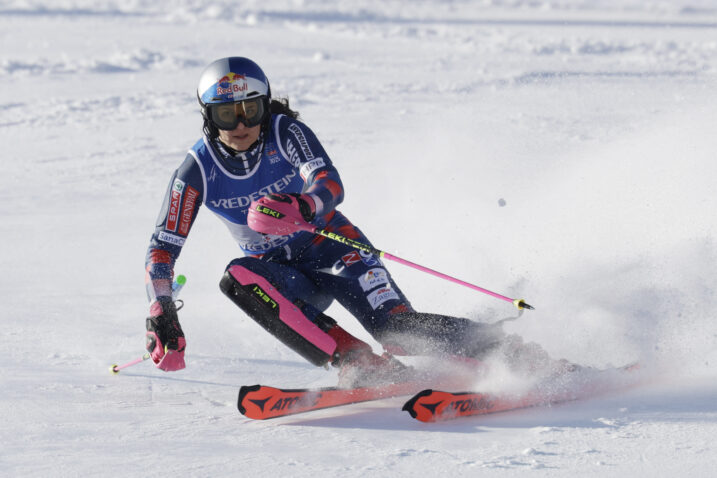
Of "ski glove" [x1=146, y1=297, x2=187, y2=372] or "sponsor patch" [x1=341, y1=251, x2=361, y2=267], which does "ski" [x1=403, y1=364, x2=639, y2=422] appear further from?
"ski glove" [x1=146, y1=297, x2=187, y2=372]

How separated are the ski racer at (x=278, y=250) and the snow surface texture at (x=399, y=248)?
32 centimetres

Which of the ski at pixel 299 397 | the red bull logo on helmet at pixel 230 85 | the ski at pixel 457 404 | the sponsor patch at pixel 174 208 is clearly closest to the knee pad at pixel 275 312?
the ski at pixel 299 397

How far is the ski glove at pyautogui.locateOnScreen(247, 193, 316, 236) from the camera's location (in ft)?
11.6

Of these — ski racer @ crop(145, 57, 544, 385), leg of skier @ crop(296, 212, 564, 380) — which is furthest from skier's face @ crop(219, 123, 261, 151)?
leg of skier @ crop(296, 212, 564, 380)

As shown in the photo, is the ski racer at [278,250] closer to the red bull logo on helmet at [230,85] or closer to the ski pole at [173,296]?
the red bull logo on helmet at [230,85]

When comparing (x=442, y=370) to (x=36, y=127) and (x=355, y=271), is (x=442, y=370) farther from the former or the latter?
(x=36, y=127)

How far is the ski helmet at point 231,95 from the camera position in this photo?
3730 mm

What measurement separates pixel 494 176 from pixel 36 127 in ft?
19.4

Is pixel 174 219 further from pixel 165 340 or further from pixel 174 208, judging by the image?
pixel 165 340

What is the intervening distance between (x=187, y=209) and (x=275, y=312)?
0.58m

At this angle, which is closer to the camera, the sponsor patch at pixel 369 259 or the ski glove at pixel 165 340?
the ski glove at pixel 165 340

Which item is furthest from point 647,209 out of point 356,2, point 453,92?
point 356,2

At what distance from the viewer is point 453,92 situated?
12953 millimetres

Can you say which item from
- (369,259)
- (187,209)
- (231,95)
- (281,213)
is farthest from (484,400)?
(231,95)
